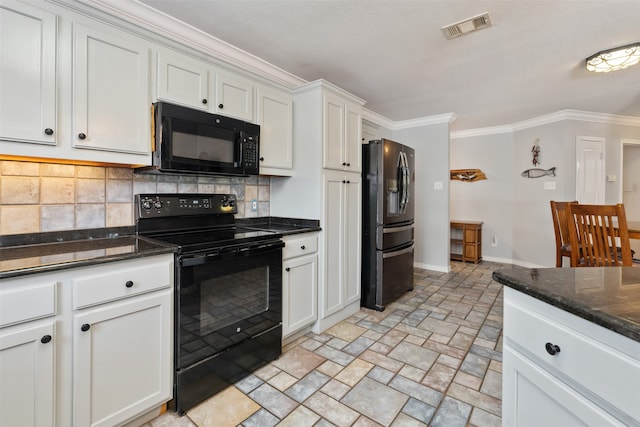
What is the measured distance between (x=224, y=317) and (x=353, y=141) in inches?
76.2

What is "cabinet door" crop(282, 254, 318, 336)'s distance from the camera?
7.36ft

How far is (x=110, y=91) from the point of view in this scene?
1.61m

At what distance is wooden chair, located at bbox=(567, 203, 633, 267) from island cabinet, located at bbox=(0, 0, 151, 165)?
329 cm

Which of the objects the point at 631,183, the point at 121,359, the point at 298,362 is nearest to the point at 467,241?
the point at 631,183

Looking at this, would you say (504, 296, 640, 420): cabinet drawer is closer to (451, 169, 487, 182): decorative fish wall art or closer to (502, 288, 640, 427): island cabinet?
(502, 288, 640, 427): island cabinet

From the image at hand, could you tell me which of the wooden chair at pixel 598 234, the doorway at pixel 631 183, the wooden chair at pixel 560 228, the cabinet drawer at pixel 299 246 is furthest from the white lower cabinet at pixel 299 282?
the doorway at pixel 631 183

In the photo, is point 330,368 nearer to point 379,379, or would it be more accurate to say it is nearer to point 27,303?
point 379,379

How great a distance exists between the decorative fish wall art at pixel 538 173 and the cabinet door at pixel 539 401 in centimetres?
455

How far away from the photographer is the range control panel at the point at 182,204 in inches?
77.9

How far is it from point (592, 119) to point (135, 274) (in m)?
5.87

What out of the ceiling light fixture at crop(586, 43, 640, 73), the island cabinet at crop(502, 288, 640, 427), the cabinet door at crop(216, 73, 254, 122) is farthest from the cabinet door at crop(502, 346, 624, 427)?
the ceiling light fixture at crop(586, 43, 640, 73)

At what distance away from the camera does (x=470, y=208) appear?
5461mm

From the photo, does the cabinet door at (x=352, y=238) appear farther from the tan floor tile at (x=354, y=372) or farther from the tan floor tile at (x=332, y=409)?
the tan floor tile at (x=332, y=409)

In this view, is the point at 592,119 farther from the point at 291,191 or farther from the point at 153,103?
the point at 153,103
